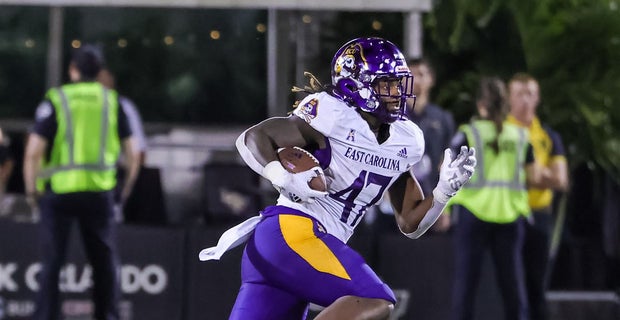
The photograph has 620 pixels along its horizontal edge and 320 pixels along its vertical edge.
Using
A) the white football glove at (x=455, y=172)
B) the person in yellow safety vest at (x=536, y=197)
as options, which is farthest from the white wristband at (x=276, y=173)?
the person in yellow safety vest at (x=536, y=197)

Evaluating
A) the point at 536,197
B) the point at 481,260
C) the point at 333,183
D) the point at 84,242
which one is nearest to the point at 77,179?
the point at 84,242

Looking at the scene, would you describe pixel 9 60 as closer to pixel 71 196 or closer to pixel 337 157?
pixel 71 196

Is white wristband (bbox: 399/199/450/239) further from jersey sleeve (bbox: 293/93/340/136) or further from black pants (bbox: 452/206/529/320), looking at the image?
black pants (bbox: 452/206/529/320)

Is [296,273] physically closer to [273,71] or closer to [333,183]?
[333,183]

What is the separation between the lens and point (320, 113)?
21.8 feet

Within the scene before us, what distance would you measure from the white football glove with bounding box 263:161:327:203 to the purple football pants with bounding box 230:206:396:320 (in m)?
0.20

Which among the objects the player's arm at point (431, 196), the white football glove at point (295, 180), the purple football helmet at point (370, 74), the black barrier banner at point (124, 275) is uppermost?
the purple football helmet at point (370, 74)

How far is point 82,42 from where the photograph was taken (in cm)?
1261

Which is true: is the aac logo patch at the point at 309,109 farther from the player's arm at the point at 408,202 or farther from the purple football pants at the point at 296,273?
the player's arm at the point at 408,202

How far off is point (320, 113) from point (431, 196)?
646 millimetres

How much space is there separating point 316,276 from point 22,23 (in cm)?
674

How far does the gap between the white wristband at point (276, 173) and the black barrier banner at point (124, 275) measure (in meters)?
4.31

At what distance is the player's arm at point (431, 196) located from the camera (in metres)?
6.72

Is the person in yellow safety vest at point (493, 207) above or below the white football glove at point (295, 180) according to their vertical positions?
below
